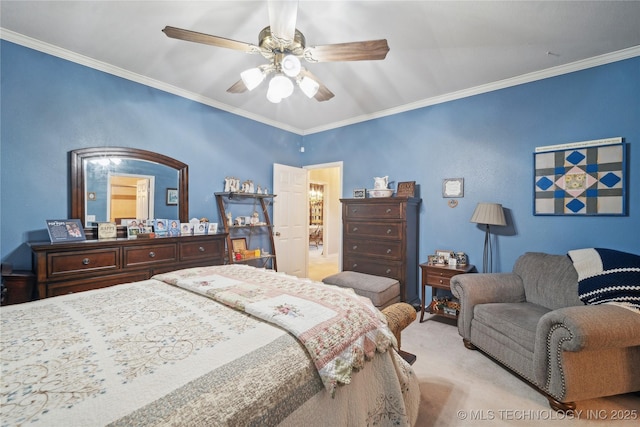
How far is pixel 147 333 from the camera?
3.33 feet

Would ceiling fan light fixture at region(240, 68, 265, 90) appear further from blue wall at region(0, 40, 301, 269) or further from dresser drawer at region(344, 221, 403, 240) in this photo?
dresser drawer at region(344, 221, 403, 240)

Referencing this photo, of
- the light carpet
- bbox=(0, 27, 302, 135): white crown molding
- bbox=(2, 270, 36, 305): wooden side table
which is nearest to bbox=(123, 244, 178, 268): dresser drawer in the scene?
bbox=(2, 270, 36, 305): wooden side table

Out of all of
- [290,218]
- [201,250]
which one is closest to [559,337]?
[201,250]

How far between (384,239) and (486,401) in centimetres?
193

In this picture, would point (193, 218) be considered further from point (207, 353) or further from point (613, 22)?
point (613, 22)

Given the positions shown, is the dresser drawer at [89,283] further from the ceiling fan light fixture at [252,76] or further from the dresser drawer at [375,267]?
the dresser drawer at [375,267]

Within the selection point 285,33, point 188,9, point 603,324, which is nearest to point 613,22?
point 603,324

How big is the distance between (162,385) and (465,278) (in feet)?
8.56

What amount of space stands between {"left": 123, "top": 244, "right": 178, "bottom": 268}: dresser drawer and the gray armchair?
118 inches

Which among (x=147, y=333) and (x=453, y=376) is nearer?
(x=147, y=333)

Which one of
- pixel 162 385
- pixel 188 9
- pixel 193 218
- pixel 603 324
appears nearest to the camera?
pixel 162 385

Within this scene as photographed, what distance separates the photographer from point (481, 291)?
252cm

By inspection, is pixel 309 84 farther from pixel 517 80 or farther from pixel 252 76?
pixel 517 80

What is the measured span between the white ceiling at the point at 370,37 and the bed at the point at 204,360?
2.04m
